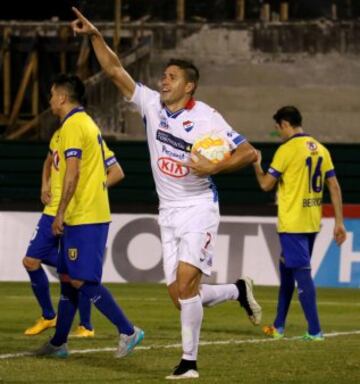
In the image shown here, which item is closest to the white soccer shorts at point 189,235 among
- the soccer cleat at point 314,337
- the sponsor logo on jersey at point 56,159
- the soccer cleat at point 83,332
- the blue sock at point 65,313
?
the blue sock at point 65,313

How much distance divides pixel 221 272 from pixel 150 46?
11710mm

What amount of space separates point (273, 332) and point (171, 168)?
3531 mm

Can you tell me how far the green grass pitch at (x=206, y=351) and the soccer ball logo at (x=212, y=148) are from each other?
149 cm

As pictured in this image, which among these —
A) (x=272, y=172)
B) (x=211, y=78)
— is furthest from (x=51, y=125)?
(x=272, y=172)

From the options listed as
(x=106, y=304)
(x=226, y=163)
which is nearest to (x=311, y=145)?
(x=106, y=304)

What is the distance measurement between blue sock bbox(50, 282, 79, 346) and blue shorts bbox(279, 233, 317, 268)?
8.30ft

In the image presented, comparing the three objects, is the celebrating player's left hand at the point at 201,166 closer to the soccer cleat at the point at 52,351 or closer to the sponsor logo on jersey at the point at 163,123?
the sponsor logo on jersey at the point at 163,123

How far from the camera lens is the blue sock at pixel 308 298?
12875mm

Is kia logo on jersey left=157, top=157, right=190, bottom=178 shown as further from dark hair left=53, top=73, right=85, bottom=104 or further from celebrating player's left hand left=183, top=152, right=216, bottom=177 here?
dark hair left=53, top=73, right=85, bottom=104

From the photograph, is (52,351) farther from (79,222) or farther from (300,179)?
(300,179)

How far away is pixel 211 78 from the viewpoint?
31.1 metres

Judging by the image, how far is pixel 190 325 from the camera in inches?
394

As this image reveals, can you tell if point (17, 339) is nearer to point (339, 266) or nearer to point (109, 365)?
point (109, 365)

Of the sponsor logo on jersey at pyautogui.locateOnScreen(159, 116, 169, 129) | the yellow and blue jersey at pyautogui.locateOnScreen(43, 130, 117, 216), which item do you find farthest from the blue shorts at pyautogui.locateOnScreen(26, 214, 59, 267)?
the sponsor logo on jersey at pyautogui.locateOnScreen(159, 116, 169, 129)
